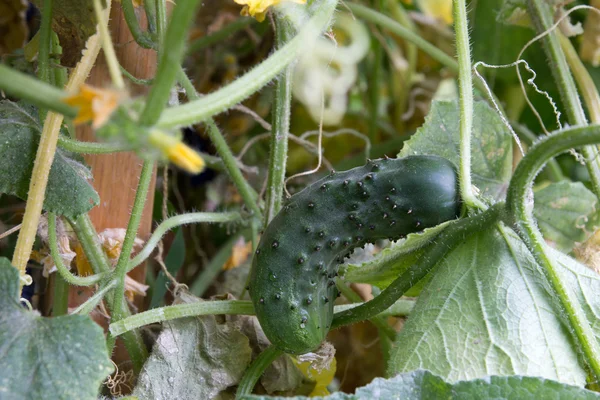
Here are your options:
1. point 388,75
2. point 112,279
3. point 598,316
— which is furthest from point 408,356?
point 388,75

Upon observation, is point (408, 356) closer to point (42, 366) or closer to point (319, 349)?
point (319, 349)

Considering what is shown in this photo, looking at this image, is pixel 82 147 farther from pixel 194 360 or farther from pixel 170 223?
pixel 194 360

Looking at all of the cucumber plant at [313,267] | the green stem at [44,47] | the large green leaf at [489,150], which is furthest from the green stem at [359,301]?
the green stem at [44,47]

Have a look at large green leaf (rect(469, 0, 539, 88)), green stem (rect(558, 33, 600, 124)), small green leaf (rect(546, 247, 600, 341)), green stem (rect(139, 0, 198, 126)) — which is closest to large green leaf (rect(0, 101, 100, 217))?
green stem (rect(139, 0, 198, 126))

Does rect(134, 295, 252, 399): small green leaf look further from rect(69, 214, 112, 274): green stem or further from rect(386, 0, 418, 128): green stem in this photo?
rect(386, 0, 418, 128): green stem

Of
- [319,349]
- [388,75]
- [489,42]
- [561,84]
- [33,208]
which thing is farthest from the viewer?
[388,75]

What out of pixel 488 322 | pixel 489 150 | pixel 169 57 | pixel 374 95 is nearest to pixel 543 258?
pixel 488 322

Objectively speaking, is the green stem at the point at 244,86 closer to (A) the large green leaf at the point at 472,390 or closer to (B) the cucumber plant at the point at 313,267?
(B) the cucumber plant at the point at 313,267
